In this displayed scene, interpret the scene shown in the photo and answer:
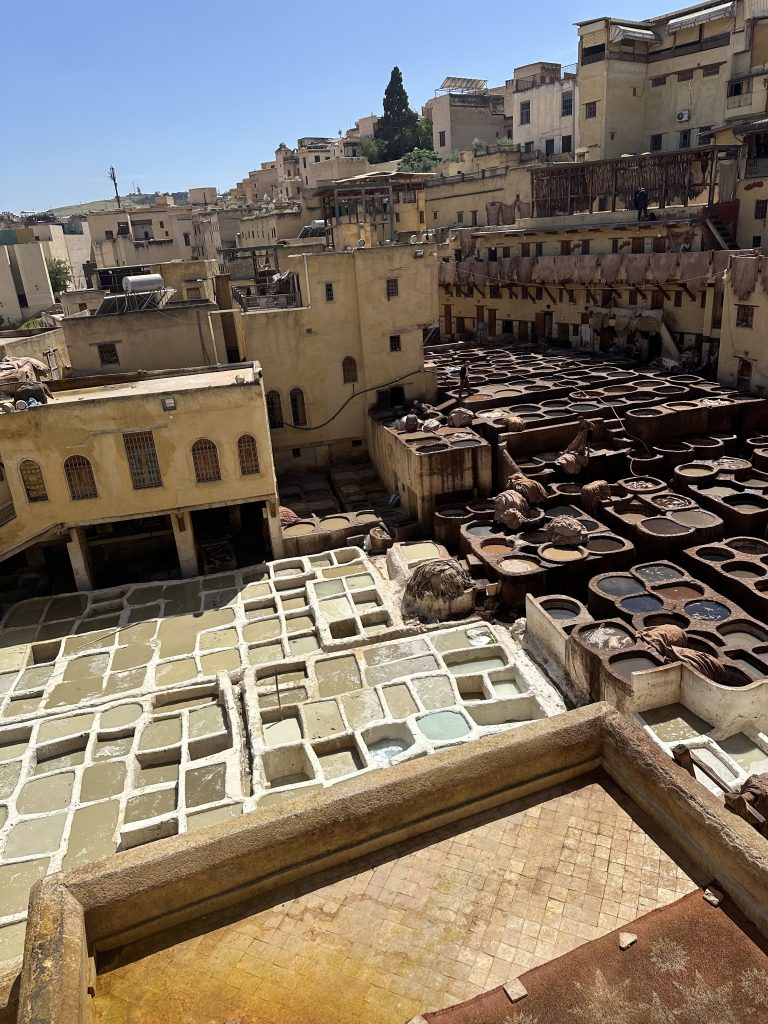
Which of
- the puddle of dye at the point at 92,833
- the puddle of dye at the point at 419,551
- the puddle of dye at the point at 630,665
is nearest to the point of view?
the puddle of dye at the point at 92,833

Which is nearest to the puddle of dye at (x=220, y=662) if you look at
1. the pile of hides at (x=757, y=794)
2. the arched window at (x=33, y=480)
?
the arched window at (x=33, y=480)

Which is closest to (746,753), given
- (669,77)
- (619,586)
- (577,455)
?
(619,586)

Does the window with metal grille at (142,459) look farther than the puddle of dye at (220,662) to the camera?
Yes

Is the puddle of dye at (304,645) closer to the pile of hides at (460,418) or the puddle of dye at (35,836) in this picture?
the puddle of dye at (35,836)

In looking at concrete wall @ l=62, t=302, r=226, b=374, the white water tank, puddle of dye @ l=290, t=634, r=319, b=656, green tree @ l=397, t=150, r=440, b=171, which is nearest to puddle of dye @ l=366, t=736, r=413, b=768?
puddle of dye @ l=290, t=634, r=319, b=656

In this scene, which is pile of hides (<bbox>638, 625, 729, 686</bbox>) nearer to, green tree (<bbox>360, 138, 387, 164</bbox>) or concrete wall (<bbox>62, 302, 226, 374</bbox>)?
concrete wall (<bbox>62, 302, 226, 374</bbox>)

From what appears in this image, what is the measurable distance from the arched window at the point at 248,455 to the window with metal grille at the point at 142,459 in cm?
256

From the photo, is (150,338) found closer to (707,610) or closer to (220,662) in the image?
(220,662)

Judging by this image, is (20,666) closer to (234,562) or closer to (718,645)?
(234,562)

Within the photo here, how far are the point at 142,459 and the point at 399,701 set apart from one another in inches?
434

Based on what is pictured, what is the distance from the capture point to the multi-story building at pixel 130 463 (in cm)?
2094

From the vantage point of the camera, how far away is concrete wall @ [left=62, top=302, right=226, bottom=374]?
27.6 m

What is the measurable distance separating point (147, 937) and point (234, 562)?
1885 cm

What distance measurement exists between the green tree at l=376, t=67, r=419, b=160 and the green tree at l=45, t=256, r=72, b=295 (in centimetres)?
3756
